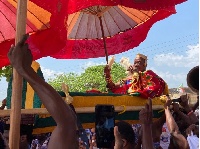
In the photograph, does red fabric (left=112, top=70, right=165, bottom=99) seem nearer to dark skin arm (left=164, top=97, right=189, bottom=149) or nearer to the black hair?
dark skin arm (left=164, top=97, right=189, bottom=149)

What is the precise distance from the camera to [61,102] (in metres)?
1.59

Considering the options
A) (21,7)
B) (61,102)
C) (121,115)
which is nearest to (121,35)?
(121,115)

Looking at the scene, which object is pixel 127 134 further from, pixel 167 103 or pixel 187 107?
pixel 187 107

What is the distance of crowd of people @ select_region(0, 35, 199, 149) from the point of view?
1574mm

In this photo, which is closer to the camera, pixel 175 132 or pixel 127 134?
pixel 127 134

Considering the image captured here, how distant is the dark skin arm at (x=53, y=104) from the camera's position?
1.57 metres

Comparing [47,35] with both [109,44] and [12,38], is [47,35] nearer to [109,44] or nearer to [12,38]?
[12,38]

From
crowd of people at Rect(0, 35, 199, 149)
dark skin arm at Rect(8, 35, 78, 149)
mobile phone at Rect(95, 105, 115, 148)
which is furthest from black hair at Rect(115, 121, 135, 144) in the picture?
dark skin arm at Rect(8, 35, 78, 149)

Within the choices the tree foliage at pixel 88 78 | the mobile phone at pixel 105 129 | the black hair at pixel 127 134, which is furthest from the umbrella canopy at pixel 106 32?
the tree foliage at pixel 88 78

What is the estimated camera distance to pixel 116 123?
292 centimetres

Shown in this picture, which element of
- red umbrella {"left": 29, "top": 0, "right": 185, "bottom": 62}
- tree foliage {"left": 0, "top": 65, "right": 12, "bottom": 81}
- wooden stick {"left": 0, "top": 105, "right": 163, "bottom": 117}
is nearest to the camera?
wooden stick {"left": 0, "top": 105, "right": 163, "bottom": 117}

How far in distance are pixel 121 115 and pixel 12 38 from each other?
141 centimetres

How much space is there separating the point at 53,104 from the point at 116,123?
4.65 ft

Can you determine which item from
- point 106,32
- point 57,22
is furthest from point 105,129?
point 106,32
